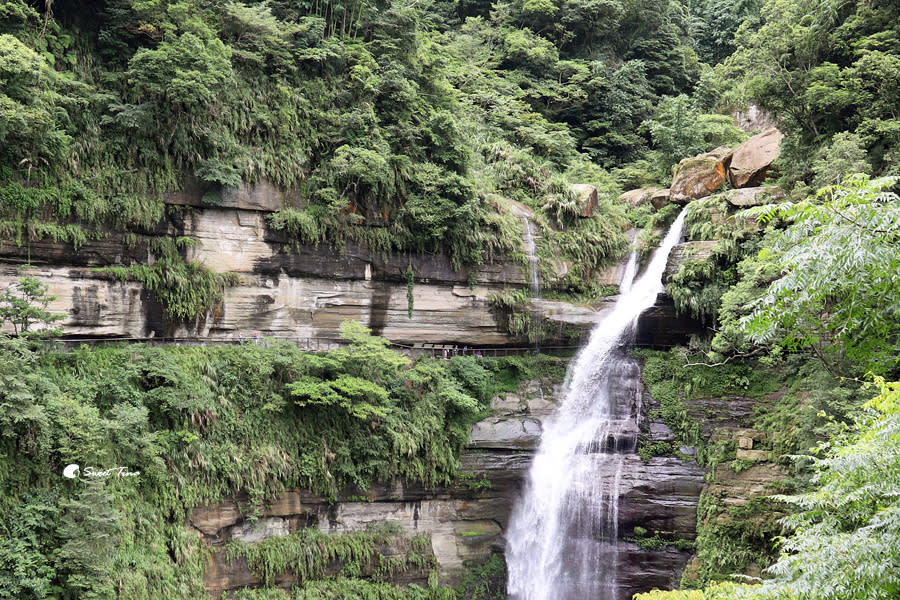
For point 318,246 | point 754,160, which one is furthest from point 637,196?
point 318,246

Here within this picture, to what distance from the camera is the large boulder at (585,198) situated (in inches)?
822

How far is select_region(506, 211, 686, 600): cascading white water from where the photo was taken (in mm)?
16297

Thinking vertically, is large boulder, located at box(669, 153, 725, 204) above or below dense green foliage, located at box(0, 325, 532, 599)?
above

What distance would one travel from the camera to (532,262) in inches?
794

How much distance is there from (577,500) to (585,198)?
9.49 meters

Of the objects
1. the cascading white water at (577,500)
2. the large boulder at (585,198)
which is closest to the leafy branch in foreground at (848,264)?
the cascading white water at (577,500)

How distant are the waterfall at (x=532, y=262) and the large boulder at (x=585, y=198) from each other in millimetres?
1879

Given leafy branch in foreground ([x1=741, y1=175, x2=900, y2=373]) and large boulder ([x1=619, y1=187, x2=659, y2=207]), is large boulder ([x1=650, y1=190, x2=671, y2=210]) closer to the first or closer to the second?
large boulder ([x1=619, y1=187, x2=659, y2=207])

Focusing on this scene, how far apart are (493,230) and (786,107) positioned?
867 cm

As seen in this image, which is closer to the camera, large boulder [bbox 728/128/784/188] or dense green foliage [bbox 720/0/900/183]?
dense green foliage [bbox 720/0/900/183]

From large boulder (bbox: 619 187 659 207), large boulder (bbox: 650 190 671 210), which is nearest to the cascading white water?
large boulder (bbox: 650 190 671 210)

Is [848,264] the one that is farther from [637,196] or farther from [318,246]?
[637,196]

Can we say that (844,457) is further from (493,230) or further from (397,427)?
A: (493,230)

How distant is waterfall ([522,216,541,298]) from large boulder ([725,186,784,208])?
5767 mm
